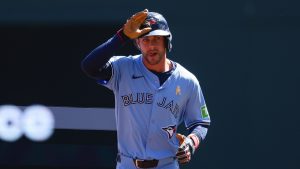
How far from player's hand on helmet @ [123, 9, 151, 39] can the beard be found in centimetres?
18

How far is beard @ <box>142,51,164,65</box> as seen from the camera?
306cm

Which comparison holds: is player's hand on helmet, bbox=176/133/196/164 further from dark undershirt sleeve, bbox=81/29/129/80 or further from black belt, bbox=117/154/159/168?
dark undershirt sleeve, bbox=81/29/129/80

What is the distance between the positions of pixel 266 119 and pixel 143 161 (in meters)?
1.68

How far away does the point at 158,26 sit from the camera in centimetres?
307

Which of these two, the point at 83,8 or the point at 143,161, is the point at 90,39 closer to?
the point at 83,8

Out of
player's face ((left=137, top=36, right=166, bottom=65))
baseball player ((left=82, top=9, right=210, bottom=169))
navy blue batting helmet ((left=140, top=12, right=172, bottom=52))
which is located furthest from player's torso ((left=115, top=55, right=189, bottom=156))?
navy blue batting helmet ((left=140, top=12, right=172, bottom=52))

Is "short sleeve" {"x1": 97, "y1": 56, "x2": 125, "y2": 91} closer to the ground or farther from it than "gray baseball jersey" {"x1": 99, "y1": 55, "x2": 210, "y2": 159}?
farther from it

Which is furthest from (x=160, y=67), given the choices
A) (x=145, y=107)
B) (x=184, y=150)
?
(x=184, y=150)

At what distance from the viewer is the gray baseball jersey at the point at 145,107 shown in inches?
121

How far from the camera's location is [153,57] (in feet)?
10.1

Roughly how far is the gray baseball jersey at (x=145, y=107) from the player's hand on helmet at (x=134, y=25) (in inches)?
10.4

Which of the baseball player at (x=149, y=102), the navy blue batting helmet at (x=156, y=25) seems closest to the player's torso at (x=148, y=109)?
the baseball player at (x=149, y=102)

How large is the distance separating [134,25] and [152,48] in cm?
21

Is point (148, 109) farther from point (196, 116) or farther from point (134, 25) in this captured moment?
point (134, 25)
